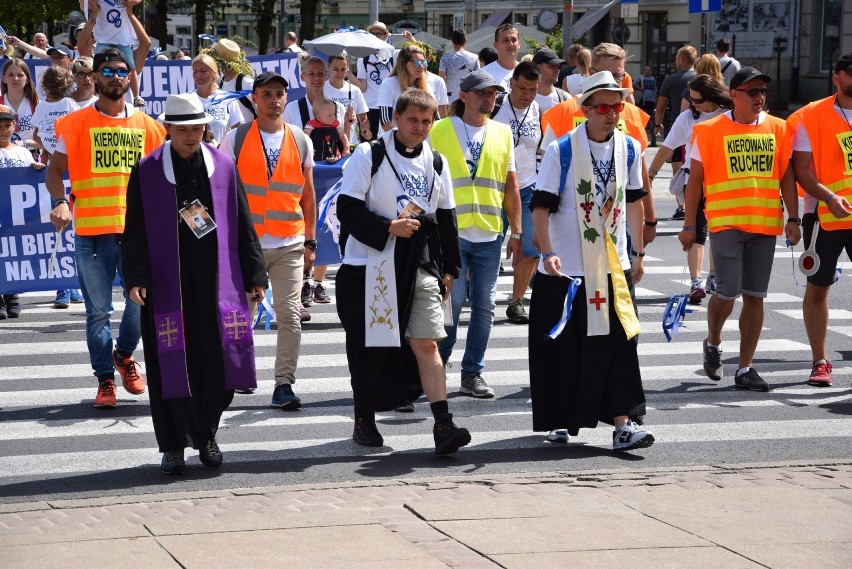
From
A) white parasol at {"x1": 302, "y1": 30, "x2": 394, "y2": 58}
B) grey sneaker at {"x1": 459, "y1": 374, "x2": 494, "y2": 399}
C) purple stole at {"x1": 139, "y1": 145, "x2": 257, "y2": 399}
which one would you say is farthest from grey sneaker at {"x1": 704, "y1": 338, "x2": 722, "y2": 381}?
white parasol at {"x1": 302, "y1": 30, "x2": 394, "y2": 58}

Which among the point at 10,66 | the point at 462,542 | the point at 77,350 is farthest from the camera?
the point at 10,66

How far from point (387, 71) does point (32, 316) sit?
7.43 meters

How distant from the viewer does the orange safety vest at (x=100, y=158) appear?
Result: 28.0 ft

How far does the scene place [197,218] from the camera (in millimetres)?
7031

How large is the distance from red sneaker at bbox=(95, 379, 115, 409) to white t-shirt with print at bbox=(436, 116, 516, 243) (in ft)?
7.50

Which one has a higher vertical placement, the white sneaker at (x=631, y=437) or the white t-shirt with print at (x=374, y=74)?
the white t-shirt with print at (x=374, y=74)

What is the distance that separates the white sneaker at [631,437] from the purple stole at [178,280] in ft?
6.22

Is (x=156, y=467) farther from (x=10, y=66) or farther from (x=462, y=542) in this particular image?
(x=10, y=66)

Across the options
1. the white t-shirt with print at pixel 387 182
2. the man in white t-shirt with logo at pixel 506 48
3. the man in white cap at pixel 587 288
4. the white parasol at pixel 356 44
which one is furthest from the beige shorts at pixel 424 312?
the white parasol at pixel 356 44

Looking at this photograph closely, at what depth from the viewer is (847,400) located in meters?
9.08

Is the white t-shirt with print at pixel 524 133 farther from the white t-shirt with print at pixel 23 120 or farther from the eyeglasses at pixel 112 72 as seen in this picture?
the white t-shirt with print at pixel 23 120

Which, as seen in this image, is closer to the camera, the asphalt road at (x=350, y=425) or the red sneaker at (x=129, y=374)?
the asphalt road at (x=350, y=425)

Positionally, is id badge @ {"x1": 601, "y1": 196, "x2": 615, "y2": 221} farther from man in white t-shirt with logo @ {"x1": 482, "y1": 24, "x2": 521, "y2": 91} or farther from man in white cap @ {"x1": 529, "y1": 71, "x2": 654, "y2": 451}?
man in white t-shirt with logo @ {"x1": 482, "y1": 24, "x2": 521, "y2": 91}

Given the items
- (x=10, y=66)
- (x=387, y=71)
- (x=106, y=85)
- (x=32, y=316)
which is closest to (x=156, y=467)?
(x=106, y=85)
